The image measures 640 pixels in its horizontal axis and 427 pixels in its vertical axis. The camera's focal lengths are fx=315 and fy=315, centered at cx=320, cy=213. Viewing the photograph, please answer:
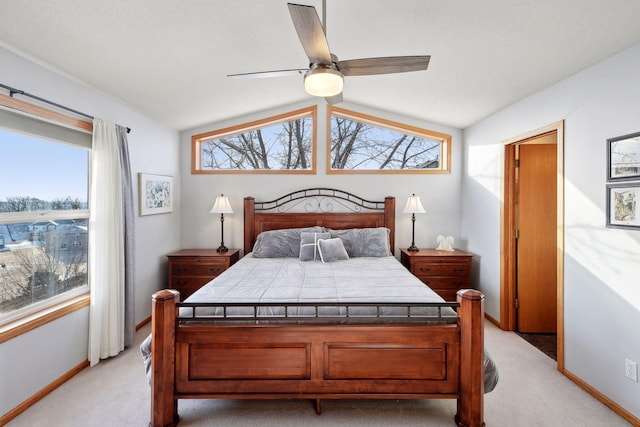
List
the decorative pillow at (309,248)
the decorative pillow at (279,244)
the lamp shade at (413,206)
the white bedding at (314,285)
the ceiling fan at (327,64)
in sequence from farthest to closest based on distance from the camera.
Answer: the lamp shade at (413,206), the decorative pillow at (279,244), the decorative pillow at (309,248), the white bedding at (314,285), the ceiling fan at (327,64)

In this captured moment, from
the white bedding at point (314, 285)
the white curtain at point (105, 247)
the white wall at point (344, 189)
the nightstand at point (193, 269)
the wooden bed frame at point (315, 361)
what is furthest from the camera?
the white wall at point (344, 189)

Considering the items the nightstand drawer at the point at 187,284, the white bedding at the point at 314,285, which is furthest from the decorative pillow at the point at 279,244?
the nightstand drawer at the point at 187,284

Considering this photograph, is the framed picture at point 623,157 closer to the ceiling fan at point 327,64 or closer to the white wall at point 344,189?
the ceiling fan at point 327,64

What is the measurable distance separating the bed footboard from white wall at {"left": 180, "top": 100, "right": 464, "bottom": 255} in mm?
2597

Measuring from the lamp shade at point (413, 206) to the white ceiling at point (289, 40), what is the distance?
1.37 meters

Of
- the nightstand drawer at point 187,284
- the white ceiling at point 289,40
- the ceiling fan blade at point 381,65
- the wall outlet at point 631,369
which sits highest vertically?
the white ceiling at point 289,40

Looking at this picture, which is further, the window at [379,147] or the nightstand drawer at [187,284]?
the window at [379,147]

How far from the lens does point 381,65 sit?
1912 millimetres

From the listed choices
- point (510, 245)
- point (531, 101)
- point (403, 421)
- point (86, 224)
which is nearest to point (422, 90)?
point (531, 101)

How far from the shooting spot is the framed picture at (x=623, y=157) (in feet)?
6.63

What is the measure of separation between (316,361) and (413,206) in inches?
109

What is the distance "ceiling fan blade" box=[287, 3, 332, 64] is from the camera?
1.43m

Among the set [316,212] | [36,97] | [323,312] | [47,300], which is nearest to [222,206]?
[316,212]

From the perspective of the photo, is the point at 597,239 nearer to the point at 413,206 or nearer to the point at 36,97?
the point at 413,206
